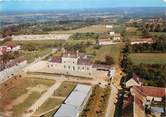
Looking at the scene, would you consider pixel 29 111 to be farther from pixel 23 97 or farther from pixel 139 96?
pixel 139 96

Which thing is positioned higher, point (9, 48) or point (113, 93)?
point (9, 48)

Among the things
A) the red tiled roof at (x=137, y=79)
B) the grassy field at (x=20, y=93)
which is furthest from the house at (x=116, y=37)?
the grassy field at (x=20, y=93)

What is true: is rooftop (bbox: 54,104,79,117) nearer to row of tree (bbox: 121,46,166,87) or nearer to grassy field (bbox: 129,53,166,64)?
row of tree (bbox: 121,46,166,87)

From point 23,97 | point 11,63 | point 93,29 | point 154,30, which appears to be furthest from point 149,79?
point 93,29

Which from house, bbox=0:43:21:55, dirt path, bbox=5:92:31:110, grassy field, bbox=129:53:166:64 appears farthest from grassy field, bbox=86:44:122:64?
dirt path, bbox=5:92:31:110

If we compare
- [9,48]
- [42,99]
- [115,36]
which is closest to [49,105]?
[42,99]

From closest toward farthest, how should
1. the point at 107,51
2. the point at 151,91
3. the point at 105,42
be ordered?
the point at 151,91
the point at 107,51
the point at 105,42

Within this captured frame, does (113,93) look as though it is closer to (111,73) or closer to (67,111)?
(111,73)
